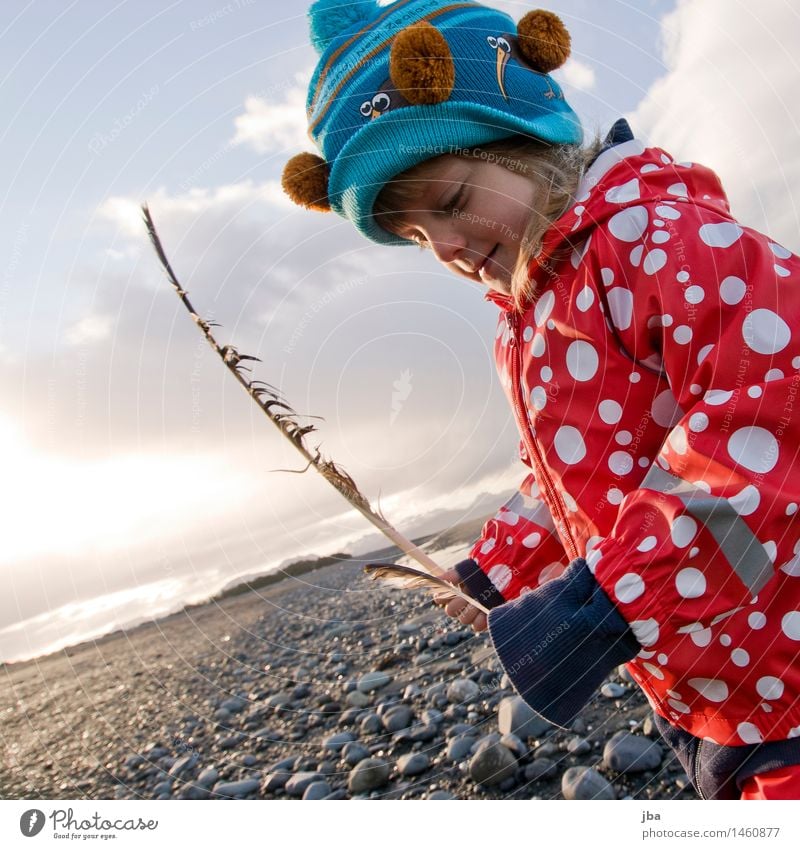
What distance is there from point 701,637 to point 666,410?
527 millimetres

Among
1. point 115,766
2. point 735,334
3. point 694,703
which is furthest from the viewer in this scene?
point 115,766

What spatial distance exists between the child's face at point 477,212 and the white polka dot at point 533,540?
0.78 meters

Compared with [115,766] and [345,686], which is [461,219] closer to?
[345,686]

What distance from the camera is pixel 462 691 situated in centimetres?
307

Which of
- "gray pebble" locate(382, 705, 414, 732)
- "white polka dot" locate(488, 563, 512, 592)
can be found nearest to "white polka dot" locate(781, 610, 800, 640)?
"white polka dot" locate(488, 563, 512, 592)

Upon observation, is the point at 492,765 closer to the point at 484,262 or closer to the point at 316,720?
the point at 316,720

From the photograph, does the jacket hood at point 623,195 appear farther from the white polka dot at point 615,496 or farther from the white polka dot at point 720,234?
the white polka dot at point 615,496

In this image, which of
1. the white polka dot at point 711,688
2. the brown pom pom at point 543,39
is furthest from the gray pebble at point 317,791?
the brown pom pom at point 543,39

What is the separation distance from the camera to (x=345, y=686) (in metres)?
3.74

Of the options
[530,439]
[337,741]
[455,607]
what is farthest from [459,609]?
[337,741]

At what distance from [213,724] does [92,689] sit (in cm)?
165

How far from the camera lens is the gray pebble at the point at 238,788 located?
2.95 meters
